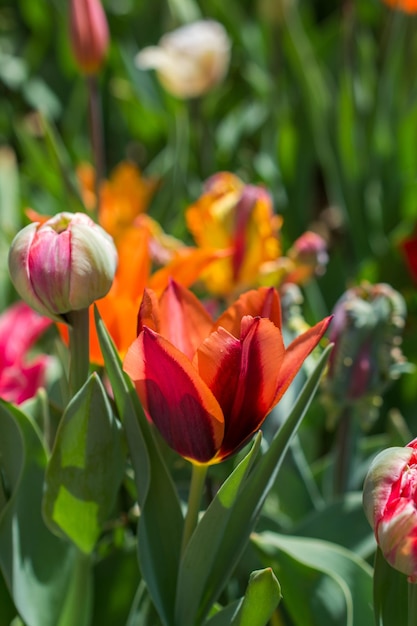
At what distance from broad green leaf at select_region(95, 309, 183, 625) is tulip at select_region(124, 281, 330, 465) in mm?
23

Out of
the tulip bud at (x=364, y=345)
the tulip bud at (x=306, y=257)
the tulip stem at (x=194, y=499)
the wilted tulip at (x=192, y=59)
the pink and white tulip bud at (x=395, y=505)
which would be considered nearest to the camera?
the pink and white tulip bud at (x=395, y=505)

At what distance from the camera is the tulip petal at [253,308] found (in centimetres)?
56

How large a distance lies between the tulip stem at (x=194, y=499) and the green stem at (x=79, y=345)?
0.09 m

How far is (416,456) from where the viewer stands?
1.56 feet

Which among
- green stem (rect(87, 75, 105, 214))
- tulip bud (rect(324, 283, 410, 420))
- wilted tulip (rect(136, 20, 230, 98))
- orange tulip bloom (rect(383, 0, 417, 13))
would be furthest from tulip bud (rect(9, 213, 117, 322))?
orange tulip bloom (rect(383, 0, 417, 13))

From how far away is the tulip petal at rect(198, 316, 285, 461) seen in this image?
508 millimetres

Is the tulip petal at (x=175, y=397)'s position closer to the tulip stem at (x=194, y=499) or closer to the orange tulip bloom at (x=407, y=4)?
the tulip stem at (x=194, y=499)

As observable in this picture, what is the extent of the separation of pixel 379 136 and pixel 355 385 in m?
0.68

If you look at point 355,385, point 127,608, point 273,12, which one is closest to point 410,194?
point 273,12

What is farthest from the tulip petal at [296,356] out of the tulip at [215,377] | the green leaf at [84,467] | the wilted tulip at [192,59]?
the wilted tulip at [192,59]

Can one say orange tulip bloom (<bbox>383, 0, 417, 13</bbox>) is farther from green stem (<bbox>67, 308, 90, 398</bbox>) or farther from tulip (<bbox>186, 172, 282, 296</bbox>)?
green stem (<bbox>67, 308, 90, 398</bbox>)

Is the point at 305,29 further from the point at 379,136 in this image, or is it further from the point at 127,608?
the point at 127,608

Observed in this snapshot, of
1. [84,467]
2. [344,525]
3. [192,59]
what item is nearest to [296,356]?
[84,467]

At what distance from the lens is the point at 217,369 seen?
51cm
